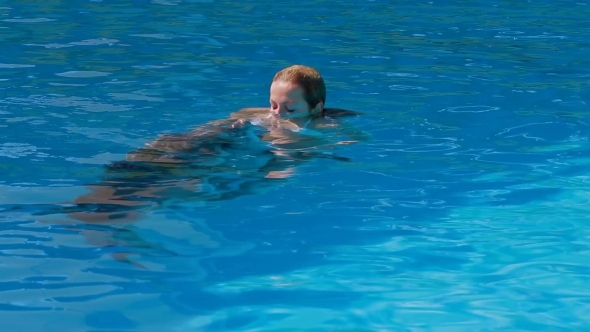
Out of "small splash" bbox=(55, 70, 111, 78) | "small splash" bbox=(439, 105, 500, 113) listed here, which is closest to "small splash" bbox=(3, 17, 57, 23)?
"small splash" bbox=(55, 70, 111, 78)

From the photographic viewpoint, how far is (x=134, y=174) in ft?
15.8

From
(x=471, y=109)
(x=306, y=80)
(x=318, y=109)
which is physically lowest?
(x=471, y=109)

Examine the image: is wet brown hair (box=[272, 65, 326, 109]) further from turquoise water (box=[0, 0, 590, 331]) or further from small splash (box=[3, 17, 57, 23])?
small splash (box=[3, 17, 57, 23])

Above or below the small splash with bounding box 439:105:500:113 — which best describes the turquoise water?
above

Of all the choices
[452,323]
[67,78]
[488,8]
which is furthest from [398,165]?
[488,8]

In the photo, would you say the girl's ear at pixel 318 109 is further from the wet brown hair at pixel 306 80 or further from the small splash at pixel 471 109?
the small splash at pixel 471 109

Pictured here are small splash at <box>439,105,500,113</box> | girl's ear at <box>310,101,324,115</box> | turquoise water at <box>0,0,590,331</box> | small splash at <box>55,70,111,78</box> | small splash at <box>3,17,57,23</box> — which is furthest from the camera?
small splash at <box>3,17,57,23</box>

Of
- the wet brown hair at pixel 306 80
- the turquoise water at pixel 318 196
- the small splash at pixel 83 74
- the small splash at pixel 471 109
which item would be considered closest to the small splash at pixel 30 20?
the turquoise water at pixel 318 196

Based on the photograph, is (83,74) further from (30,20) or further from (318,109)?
(30,20)

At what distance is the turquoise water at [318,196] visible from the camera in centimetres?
364

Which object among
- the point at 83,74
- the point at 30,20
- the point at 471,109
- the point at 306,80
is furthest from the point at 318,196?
the point at 30,20

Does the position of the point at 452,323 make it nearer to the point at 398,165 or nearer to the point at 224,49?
the point at 398,165

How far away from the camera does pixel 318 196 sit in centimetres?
480

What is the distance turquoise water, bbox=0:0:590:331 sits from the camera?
3.64 meters
